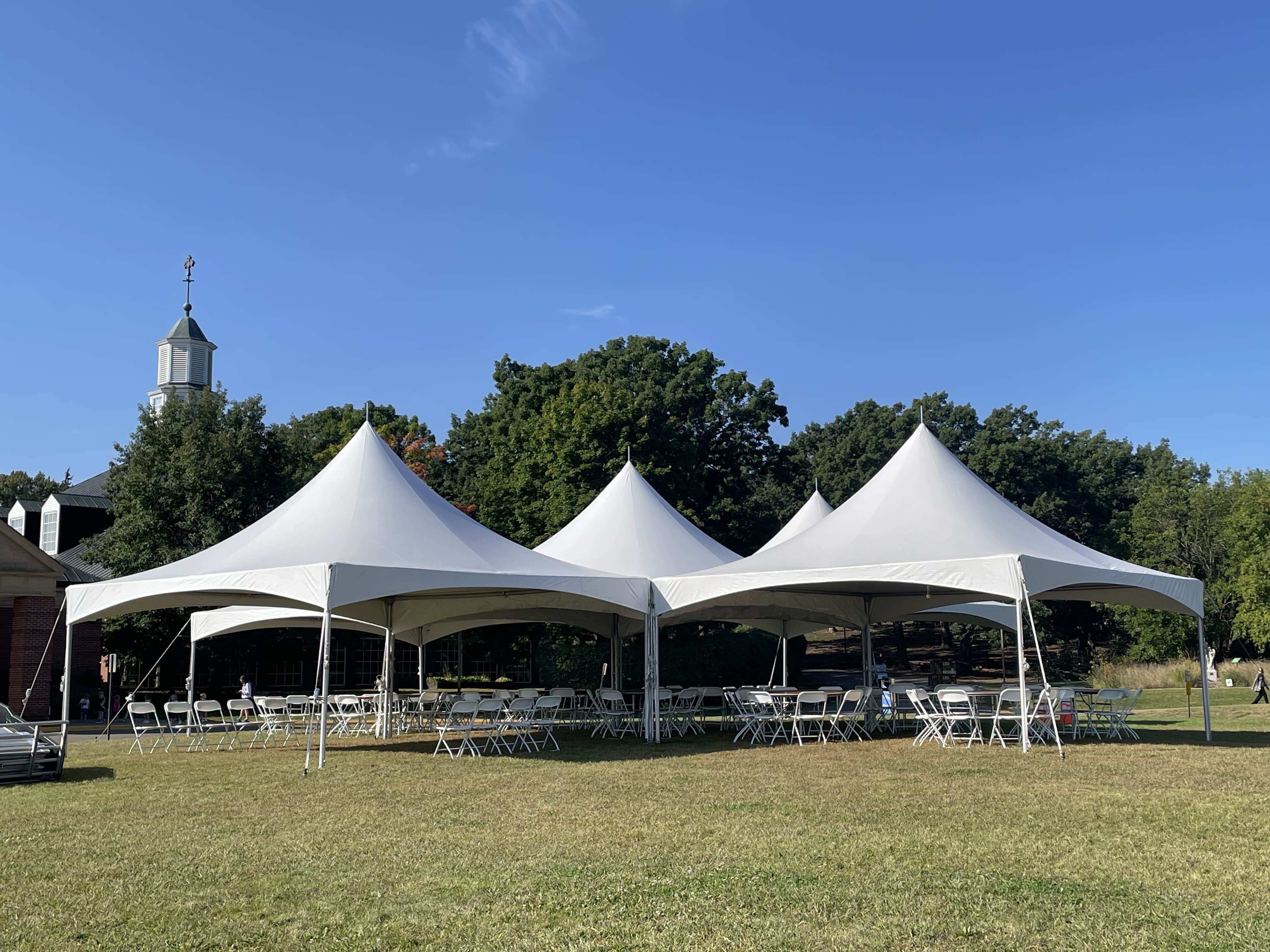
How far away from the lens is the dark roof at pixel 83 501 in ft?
92.7

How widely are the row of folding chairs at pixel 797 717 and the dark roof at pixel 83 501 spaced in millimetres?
19317

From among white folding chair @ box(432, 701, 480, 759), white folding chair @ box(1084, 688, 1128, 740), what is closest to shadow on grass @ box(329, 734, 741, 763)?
white folding chair @ box(432, 701, 480, 759)

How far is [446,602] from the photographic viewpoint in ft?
58.6

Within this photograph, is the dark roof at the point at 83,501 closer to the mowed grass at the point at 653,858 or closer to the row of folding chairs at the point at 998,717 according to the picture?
the mowed grass at the point at 653,858

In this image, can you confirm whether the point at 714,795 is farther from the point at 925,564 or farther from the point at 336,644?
the point at 336,644

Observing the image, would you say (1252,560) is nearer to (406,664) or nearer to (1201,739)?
(1201,739)

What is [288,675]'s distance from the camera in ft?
101

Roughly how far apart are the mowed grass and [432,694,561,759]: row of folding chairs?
5.40 feet

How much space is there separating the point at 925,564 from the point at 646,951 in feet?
29.2

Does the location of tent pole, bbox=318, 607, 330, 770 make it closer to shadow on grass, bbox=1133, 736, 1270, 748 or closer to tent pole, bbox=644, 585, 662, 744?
tent pole, bbox=644, 585, 662, 744

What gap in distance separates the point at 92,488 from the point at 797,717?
23.8 metres

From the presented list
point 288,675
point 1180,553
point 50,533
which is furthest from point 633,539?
point 1180,553

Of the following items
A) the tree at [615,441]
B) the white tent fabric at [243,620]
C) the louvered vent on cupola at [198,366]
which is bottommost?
the white tent fabric at [243,620]

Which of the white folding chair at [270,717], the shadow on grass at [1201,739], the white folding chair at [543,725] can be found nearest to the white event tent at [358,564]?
the white folding chair at [543,725]
